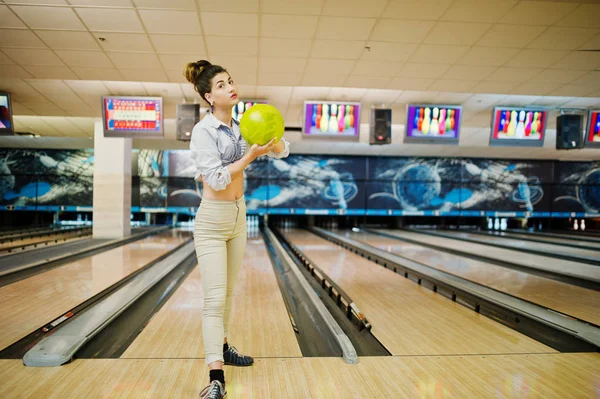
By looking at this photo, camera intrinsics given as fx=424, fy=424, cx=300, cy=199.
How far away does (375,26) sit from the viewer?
3.50 m

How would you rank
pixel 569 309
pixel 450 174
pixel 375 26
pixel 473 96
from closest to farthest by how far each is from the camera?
pixel 569 309
pixel 375 26
pixel 473 96
pixel 450 174

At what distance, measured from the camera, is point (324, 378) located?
Result: 1827 millimetres

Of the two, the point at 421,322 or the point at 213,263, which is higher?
the point at 213,263

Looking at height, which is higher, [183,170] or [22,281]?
[183,170]

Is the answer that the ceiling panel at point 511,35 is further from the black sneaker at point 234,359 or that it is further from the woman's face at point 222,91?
the black sneaker at point 234,359

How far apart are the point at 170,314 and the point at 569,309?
293 centimetres

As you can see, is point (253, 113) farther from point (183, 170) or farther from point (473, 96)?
point (183, 170)

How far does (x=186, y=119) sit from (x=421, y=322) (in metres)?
4.32

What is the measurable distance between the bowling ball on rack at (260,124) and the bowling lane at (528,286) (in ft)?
8.63

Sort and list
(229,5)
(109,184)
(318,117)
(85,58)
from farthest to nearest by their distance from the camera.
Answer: (109,184) → (318,117) → (85,58) → (229,5)

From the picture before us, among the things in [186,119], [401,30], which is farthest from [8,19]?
[401,30]

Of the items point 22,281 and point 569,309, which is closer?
point 569,309

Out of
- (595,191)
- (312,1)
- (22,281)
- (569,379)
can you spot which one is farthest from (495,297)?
(595,191)

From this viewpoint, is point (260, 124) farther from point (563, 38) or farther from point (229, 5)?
point (563, 38)
